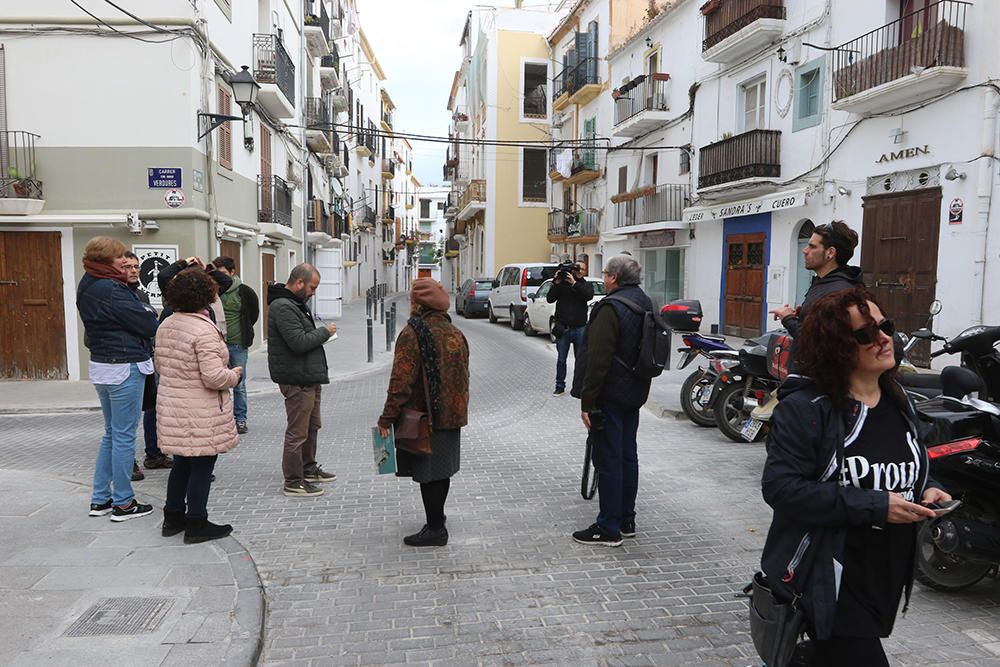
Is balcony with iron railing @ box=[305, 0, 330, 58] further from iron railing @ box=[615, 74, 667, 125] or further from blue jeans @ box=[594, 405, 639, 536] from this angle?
blue jeans @ box=[594, 405, 639, 536]

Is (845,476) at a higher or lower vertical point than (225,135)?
lower

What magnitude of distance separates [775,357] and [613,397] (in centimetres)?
236

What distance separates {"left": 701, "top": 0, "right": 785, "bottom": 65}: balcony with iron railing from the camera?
15.6 meters

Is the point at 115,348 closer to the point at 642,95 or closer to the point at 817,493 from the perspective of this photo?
the point at 817,493

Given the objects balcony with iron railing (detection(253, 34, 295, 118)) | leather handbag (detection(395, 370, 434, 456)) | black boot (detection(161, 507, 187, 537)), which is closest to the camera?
leather handbag (detection(395, 370, 434, 456))

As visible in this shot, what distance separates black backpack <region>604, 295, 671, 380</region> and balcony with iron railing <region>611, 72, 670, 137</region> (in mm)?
18312

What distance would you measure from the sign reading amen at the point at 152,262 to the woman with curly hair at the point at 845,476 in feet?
34.5

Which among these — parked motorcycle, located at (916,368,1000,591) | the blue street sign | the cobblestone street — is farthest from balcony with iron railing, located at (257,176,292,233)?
parked motorcycle, located at (916,368,1000,591)

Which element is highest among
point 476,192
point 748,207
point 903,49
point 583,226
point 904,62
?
point 476,192

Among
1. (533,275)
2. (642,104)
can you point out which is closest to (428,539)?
(533,275)

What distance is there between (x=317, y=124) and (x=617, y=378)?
749 inches

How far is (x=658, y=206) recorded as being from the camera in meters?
21.8

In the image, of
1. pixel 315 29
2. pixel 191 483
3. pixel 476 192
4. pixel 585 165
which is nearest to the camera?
pixel 191 483

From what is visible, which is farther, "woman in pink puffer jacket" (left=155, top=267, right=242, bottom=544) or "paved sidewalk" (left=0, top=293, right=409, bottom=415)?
"paved sidewalk" (left=0, top=293, right=409, bottom=415)
